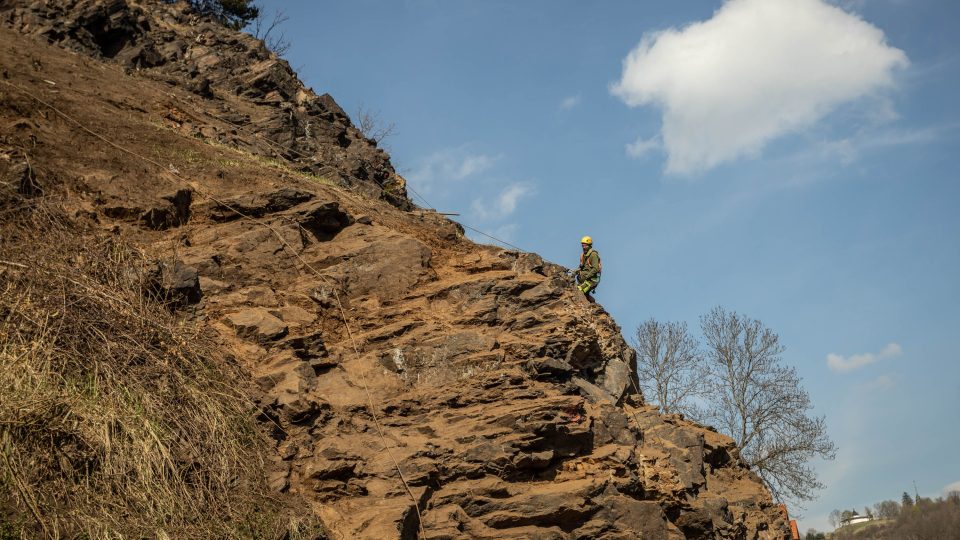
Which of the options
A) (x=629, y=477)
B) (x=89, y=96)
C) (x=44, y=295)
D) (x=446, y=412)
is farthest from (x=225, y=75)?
(x=629, y=477)

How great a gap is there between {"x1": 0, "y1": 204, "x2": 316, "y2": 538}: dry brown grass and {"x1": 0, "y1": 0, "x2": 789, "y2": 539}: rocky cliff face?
0.39 meters

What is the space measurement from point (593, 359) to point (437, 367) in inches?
94.2

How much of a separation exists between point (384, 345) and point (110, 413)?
3209 mm

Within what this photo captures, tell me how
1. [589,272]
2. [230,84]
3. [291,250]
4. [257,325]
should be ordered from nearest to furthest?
[257,325] → [291,250] → [589,272] → [230,84]

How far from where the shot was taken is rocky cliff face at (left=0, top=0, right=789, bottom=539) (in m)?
8.45

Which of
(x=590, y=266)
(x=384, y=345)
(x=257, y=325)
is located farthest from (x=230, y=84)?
(x=384, y=345)

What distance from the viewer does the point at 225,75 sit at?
70.7 feet

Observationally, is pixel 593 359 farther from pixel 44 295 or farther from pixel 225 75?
pixel 225 75

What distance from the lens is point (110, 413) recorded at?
8.05 metres

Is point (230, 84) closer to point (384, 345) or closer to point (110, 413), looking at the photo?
point (384, 345)

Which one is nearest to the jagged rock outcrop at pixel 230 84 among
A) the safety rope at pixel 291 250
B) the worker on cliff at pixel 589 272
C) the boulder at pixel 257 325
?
the safety rope at pixel 291 250

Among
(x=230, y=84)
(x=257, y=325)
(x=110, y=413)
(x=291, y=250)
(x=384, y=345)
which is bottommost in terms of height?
(x=110, y=413)

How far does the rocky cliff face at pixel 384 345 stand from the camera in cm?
845

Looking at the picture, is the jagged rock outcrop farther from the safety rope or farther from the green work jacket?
the green work jacket
